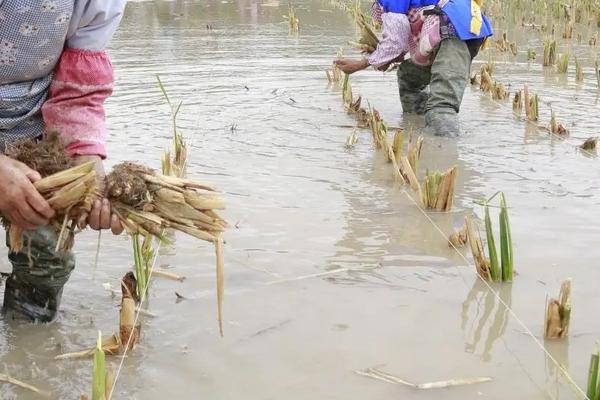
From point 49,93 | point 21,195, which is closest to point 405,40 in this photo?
point 49,93

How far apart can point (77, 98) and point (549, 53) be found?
19.3 ft

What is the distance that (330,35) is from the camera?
9.90 m

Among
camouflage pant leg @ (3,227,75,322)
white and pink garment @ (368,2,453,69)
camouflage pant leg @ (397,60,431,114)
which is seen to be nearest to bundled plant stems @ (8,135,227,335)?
camouflage pant leg @ (3,227,75,322)

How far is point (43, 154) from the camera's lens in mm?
2195

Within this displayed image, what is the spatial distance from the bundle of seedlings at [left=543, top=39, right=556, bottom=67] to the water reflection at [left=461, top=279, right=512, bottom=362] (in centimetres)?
520

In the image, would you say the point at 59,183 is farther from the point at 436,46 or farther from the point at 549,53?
the point at 549,53

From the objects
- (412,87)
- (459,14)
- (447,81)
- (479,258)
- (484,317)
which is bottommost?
(484,317)

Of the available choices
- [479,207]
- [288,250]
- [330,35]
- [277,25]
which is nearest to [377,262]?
[288,250]

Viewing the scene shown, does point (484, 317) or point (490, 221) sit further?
point (490, 221)

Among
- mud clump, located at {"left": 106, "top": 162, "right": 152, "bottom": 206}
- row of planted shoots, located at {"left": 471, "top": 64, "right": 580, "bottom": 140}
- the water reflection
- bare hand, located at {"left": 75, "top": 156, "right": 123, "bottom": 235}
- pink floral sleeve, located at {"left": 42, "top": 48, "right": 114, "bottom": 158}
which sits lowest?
the water reflection

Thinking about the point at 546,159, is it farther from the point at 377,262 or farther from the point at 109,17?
the point at 109,17

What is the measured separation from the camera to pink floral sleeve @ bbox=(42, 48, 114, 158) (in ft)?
7.95

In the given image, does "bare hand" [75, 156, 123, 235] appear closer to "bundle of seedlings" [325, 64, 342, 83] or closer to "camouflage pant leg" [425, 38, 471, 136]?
"camouflage pant leg" [425, 38, 471, 136]

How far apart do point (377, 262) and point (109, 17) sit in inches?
50.2
